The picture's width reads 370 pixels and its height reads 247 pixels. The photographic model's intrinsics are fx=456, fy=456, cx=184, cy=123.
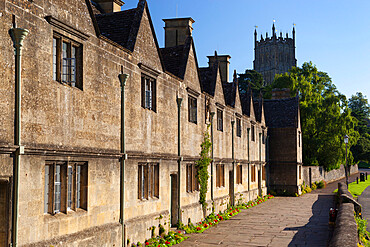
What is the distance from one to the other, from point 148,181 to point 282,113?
28.3m

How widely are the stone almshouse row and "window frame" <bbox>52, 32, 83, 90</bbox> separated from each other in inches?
0.9

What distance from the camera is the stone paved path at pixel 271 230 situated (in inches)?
612

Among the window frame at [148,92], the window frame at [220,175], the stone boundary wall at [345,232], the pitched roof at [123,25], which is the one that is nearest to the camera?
the stone boundary wall at [345,232]

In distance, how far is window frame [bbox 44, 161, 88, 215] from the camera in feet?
31.5

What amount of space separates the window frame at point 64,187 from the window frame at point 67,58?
74.0 inches

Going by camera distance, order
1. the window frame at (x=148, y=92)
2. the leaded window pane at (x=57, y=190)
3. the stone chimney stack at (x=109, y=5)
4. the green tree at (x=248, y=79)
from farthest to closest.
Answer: the green tree at (x=248, y=79), the stone chimney stack at (x=109, y=5), the window frame at (x=148, y=92), the leaded window pane at (x=57, y=190)

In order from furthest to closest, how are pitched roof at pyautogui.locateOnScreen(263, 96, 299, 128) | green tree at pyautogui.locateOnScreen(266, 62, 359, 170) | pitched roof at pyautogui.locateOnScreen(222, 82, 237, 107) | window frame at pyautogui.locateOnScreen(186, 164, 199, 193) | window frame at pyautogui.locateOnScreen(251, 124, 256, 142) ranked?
green tree at pyautogui.locateOnScreen(266, 62, 359, 170), pitched roof at pyautogui.locateOnScreen(263, 96, 299, 128), window frame at pyautogui.locateOnScreen(251, 124, 256, 142), pitched roof at pyautogui.locateOnScreen(222, 82, 237, 107), window frame at pyautogui.locateOnScreen(186, 164, 199, 193)

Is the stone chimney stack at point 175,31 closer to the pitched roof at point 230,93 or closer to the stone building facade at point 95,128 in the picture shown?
the stone building facade at point 95,128

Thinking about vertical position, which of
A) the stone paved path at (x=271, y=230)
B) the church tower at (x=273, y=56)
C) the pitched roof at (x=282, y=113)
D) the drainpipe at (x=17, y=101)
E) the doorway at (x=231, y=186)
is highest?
the church tower at (x=273, y=56)

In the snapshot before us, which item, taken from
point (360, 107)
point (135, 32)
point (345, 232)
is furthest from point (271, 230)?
point (360, 107)

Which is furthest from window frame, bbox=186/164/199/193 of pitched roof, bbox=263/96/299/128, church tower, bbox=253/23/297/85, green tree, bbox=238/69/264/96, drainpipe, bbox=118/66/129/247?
church tower, bbox=253/23/297/85

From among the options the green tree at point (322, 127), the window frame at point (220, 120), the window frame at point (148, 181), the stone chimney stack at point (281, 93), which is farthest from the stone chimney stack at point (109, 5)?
the green tree at point (322, 127)

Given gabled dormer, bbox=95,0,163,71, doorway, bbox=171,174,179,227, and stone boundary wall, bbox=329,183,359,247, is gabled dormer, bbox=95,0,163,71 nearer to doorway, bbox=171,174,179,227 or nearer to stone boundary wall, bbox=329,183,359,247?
doorway, bbox=171,174,179,227

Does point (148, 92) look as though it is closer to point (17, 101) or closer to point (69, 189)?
point (69, 189)
